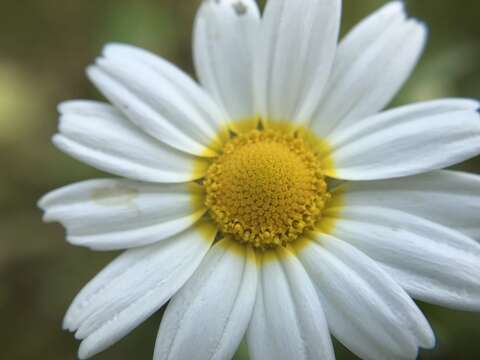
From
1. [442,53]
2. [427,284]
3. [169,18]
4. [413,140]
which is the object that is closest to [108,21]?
[169,18]

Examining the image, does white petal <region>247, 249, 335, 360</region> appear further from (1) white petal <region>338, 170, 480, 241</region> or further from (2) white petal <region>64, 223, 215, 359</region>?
(1) white petal <region>338, 170, 480, 241</region>

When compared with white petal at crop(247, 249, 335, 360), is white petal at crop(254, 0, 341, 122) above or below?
above

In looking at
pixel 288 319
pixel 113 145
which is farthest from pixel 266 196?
pixel 113 145

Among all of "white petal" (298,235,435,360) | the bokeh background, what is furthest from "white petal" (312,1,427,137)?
the bokeh background

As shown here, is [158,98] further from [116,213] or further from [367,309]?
[367,309]

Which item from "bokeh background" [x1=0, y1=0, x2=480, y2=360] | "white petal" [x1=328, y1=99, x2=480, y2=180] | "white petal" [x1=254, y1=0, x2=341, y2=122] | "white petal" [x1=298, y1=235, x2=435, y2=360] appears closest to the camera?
"white petal" [x1=298, y1=235, x2=435, y2=360]

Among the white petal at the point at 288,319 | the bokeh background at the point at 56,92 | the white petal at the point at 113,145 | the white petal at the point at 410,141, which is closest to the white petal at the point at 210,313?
the white petal at the point at 288,319

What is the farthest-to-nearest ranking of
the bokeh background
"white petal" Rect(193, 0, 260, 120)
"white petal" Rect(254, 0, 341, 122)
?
the bokeh background → "white petal" Rect(193, 0, 260, 120) → "white petal" Rect(254, 0, 341, 122)
